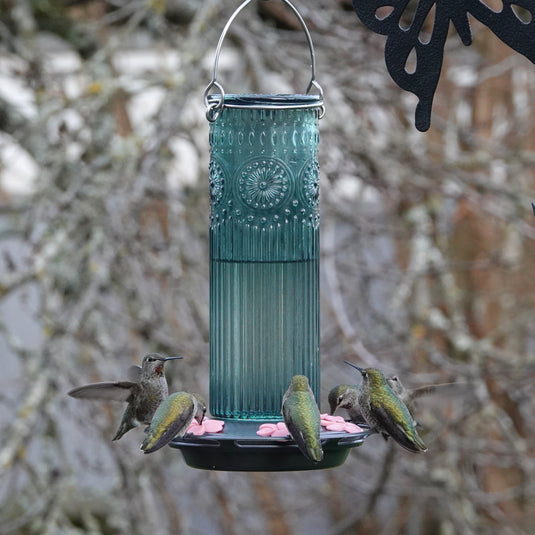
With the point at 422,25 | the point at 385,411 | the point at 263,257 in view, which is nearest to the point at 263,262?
the point at 263,257

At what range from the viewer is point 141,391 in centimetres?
280

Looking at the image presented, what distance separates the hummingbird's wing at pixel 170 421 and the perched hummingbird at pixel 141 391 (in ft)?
0.82

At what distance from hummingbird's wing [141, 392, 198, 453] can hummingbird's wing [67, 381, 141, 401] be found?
29 centimetres

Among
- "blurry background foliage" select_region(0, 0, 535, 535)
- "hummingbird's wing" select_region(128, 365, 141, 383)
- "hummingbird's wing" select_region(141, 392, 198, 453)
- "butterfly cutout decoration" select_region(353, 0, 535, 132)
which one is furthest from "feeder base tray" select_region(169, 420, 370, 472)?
"blurry background foliage" select_region(0, 0, 535, 535)

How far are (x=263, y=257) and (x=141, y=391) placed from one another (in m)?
0.45

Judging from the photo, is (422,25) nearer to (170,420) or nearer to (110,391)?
(170,420)

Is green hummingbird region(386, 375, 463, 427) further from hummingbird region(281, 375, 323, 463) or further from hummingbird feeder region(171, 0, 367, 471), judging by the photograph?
hummingbird region(281, 375, 323, 463)

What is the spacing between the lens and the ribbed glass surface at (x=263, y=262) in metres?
2.85

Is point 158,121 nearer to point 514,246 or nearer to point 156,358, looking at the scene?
point 156,358

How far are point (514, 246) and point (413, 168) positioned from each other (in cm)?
164

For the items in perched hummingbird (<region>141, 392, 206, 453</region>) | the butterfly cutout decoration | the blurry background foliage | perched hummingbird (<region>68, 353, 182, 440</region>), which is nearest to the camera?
the butterfly cutout decoration

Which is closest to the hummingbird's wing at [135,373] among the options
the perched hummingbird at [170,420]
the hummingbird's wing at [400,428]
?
the perched hummingbird at [170,420]

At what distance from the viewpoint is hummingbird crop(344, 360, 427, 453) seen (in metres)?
2.58

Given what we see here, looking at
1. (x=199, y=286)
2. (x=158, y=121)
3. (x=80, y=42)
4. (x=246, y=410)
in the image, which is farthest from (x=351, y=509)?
(x=246, y=410)
